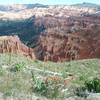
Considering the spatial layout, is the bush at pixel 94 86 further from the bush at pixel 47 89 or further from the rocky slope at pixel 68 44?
the rocky slope at pixel 68 44

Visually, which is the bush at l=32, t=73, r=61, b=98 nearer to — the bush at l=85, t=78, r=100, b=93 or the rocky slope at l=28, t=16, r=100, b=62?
the bush at l=85, t=78, r=100, b=93

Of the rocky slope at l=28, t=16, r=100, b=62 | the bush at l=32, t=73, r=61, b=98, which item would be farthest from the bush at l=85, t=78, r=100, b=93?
the rocky slope at l=28, t=16, r=100, b=62

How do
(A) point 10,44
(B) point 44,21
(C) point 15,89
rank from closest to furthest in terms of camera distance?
(C) point 15,89 → (A) point 10,44 → (B) point 44,21

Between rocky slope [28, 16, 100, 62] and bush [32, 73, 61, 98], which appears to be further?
rocky slope [28, 16, 100, 62]

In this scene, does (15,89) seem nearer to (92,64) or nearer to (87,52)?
(92,64)

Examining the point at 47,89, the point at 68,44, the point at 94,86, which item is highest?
the point at 47,89

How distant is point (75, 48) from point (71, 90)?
29.3 meters

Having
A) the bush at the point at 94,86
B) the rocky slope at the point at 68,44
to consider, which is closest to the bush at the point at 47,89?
the bush at the point at 94,86

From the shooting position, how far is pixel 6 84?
598cm

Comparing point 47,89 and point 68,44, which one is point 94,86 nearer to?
point 47,89

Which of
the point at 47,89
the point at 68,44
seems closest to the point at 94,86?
the point at 47,89

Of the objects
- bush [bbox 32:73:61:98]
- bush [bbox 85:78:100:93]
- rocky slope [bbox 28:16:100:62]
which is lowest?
rocky slope [bbox 28:16:100:62]

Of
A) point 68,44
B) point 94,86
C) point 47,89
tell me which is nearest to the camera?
point 47,89

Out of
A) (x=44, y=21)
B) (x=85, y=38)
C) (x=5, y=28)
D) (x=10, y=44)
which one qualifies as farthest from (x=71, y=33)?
(x=5, y=28)
